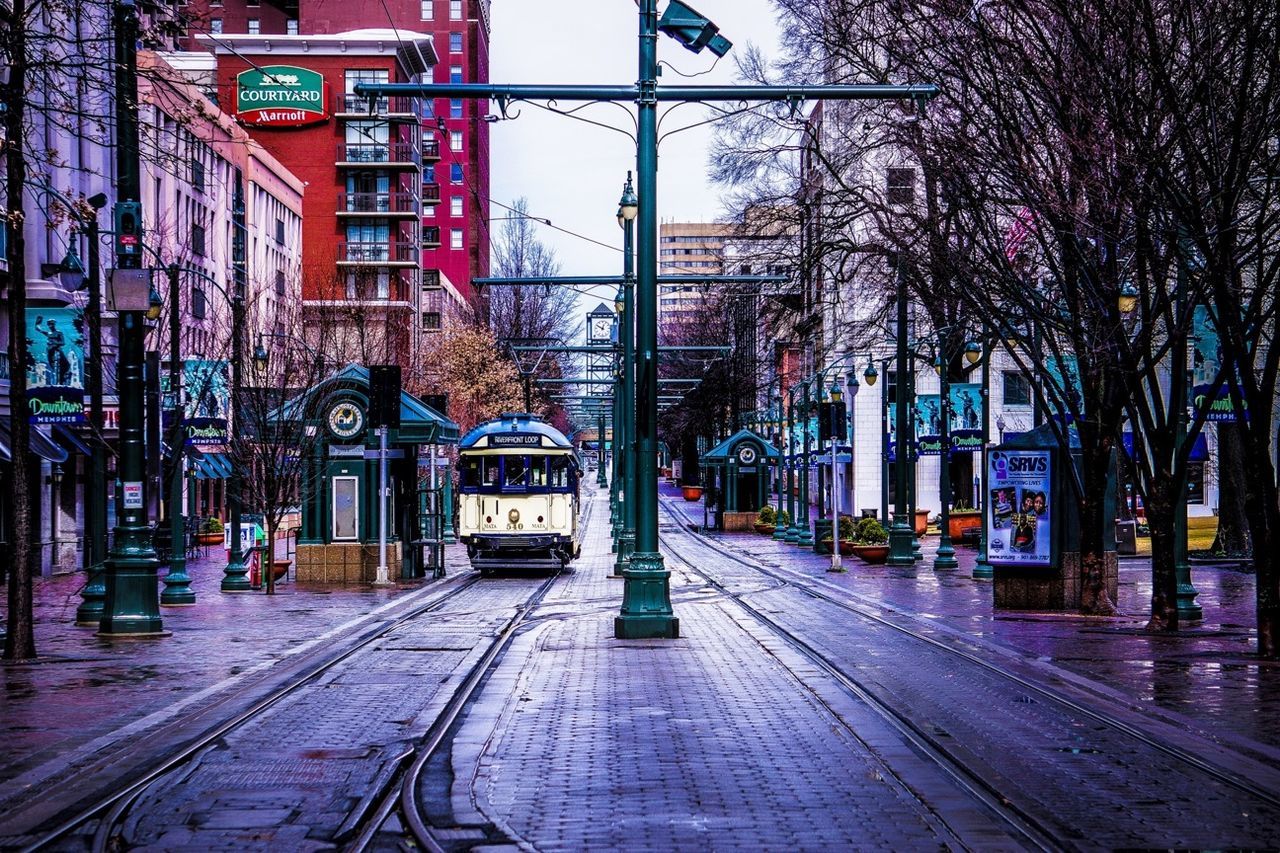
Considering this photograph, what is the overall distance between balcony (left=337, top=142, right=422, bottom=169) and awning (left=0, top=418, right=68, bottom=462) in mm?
59895

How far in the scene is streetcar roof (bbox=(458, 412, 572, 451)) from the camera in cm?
4119

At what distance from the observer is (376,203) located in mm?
97938

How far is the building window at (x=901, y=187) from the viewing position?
104 feet

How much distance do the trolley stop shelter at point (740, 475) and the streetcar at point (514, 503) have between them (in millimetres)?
27317

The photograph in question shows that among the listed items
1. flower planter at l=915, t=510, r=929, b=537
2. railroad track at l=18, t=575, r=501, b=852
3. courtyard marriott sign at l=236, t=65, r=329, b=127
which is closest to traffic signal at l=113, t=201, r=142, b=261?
railroad track at l=18, t=575, r=501, b=852

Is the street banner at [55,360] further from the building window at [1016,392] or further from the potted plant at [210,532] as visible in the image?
the building window at [1016,392]

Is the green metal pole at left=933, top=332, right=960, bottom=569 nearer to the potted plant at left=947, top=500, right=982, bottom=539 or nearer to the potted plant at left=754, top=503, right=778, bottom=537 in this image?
the potted plant at left=947, top=500, right=982, bottom=539

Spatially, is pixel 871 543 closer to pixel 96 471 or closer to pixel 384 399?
pixel 384 399

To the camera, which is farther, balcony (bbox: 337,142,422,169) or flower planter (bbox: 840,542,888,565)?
balcony (bbox: 337,142,422,169)

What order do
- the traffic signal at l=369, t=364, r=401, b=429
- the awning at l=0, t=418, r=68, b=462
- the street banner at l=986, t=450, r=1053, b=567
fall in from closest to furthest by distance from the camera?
the street banner at l=986, t=450, r=1053, b=567 → the traffic signal at l=369, t=364, r=401, b=429 → the awning at l=0, t=418, r=68, b=462

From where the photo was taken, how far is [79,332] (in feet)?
102

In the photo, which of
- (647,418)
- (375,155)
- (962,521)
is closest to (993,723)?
(647,418)

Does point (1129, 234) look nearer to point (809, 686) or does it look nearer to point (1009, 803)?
point (809, 686)

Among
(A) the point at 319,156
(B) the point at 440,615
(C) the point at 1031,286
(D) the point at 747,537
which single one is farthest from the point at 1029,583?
(A) the point at 319,156
